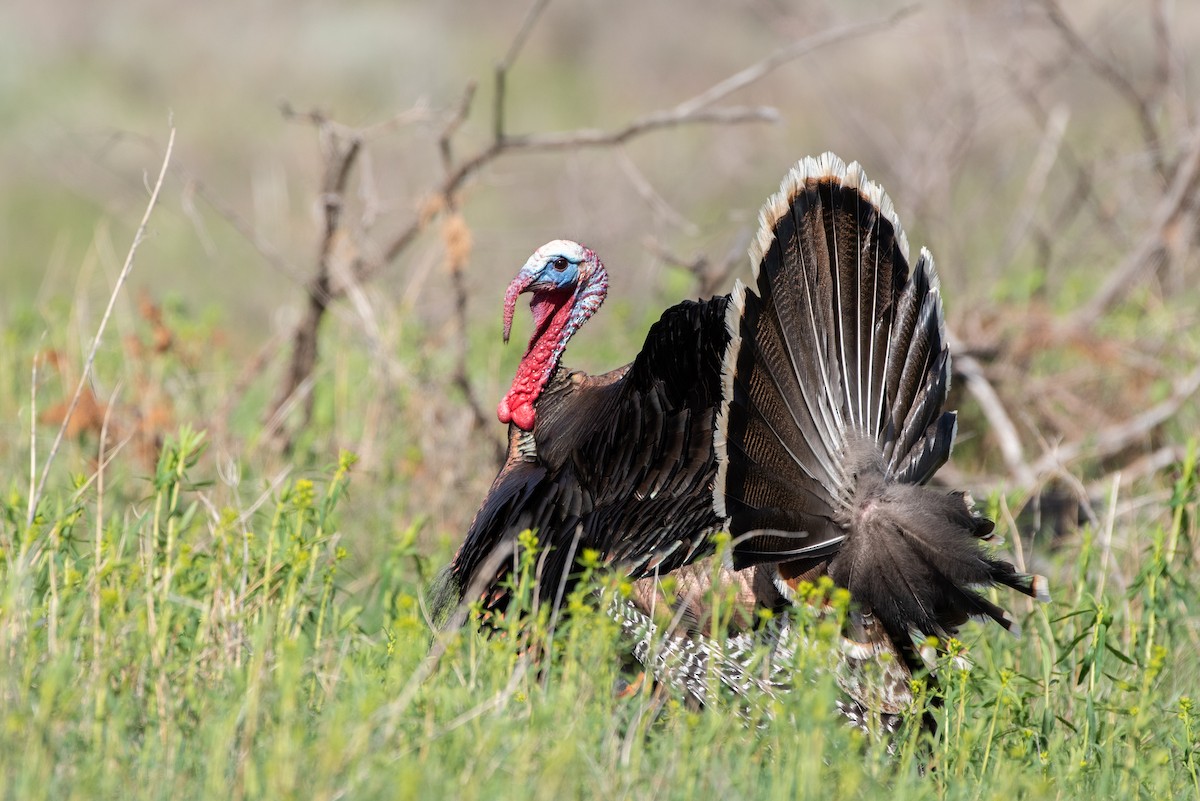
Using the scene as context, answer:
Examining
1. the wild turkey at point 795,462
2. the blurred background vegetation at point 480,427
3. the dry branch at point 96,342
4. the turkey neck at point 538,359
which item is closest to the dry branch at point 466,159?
the blurred background vegetation at point 480,427

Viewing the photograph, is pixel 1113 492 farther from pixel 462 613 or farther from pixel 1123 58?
pixel 1123 58

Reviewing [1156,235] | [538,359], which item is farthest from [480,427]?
[1156,235]

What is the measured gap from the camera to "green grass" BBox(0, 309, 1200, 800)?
8.30 feet

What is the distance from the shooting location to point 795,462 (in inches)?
149

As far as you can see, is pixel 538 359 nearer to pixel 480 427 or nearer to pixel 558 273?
pixel 558 273

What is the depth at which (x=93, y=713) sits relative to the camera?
8.99 ft

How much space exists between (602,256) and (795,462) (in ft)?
9.55

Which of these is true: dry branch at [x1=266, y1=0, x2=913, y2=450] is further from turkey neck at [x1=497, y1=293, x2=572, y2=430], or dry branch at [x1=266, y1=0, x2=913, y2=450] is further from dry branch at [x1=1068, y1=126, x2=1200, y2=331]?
dry branch at [x1=1068, y1=126, x2=1200, y2=331]

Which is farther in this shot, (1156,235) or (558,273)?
(1156,235)

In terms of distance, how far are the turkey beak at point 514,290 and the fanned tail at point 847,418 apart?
0.91 m

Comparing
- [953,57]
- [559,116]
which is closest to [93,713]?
[953,57]

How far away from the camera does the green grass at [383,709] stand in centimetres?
253

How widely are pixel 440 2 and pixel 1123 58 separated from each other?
14.5 metres

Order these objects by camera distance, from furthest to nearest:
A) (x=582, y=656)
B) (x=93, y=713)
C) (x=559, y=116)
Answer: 1. (x=559, y=116)
2. (x=582, y=656)
3. (x=93, y=713)
